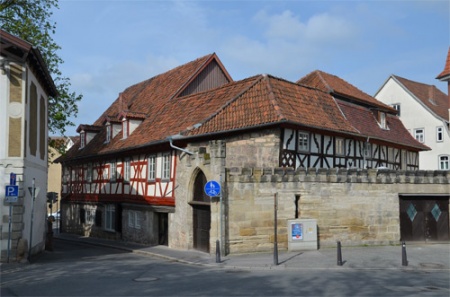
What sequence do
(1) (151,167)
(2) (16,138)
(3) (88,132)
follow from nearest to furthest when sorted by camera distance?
(2) (16,138) → (1) (151,167) → (3) (88,132)

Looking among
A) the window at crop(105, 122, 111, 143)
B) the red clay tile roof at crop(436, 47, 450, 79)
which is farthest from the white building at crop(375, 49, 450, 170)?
the window at crop(105, 122, 111, 143)

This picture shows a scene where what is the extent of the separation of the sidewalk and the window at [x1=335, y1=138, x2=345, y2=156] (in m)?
5.48

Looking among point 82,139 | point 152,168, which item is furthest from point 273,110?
point 82,139

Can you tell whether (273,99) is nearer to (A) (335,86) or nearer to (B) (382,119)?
(A) (335,86)

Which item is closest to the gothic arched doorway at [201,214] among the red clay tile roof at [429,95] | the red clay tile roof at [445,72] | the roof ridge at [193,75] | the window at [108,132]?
the roof ridge at [193,75]

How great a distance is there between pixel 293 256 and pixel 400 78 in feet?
116

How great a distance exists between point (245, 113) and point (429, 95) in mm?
31901

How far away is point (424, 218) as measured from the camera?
22547 mm

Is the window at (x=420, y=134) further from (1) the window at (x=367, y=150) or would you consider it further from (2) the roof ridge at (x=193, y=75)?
(2) the roof ridge at (x=193, y=75)

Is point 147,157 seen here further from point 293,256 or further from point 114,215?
point 293,256

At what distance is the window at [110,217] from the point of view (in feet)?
102

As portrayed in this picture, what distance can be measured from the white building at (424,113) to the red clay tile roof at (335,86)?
45.2ft

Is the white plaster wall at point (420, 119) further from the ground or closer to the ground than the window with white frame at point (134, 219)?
further from the ground

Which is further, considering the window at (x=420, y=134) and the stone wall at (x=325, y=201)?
the window at (x=420, y=134)
